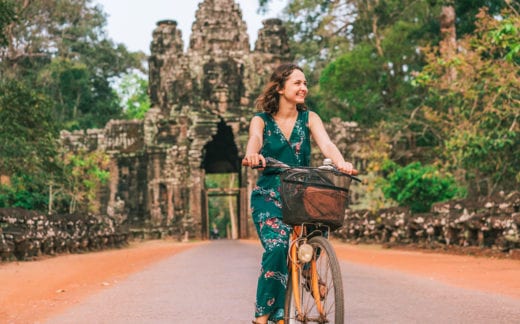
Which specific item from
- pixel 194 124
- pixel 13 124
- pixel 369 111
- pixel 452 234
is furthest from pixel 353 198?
pixel 13 124

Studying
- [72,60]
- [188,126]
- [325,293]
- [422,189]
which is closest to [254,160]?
[325,293]

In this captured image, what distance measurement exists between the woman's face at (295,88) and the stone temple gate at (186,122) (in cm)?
3090

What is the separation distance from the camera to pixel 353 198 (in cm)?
3528

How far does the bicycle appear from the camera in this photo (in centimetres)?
440

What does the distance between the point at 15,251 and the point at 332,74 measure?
25.2m

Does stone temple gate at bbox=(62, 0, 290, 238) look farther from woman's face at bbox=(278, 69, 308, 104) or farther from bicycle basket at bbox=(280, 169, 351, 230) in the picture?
bicycle basket at bbox=(280, 169, 351, 230)

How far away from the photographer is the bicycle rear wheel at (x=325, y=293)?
426 cm

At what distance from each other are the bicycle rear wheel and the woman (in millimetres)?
107

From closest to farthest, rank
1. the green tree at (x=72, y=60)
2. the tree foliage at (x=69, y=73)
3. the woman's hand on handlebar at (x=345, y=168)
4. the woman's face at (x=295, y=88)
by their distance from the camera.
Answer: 1. the woman's hand on handlebar at (x=345, y=168)
2. the woman's face at (x=295, y=88)
3. the tree foliage at (x=69, y=73)
4. the green tree at (x=72, y=60)

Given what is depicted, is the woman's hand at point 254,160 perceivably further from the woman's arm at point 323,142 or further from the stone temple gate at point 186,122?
the stone temple gate at point 186,122

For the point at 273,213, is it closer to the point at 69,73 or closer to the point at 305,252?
the point at 305,252

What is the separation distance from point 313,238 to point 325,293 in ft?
1.10

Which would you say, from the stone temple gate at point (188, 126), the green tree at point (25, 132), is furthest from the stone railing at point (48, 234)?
the stone temple gate at point (188, 126)

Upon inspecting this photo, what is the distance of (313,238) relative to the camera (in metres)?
4.61
